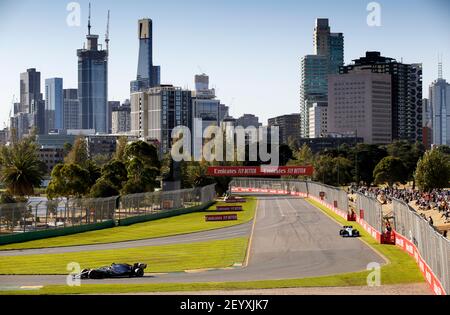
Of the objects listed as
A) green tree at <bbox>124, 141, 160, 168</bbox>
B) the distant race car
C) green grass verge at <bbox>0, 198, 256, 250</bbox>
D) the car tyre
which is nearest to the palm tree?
green grass verge at <bbox>0, 198, 256, 250</bbox>

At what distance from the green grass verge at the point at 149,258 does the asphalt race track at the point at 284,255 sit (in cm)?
215

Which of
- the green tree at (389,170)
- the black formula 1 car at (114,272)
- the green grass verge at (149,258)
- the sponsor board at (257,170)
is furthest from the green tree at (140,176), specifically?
the black formula 1 car at (114,272)

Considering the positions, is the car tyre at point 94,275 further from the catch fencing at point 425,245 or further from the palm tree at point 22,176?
the palm tree at point 22,176

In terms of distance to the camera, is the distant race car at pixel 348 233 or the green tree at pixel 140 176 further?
the green tree at pixel 140 176

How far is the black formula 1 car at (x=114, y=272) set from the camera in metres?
44.1

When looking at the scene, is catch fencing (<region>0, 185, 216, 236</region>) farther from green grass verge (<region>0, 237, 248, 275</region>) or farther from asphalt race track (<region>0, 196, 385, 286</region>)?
green grass verge (<region>0, 237, 248, 275</region>)

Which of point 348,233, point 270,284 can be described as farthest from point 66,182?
point 270,284

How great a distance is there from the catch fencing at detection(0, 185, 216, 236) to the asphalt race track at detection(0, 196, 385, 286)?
33.4 ft

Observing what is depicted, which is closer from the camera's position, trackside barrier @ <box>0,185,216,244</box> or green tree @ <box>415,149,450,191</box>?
trackside barrier @ <box>0,185,216,244</box>

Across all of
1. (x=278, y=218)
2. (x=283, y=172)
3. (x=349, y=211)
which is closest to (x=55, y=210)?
(x=278, y=218)

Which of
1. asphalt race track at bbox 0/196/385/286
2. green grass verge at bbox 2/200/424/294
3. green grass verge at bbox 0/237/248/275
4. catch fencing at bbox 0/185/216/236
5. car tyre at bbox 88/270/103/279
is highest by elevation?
catch fencing at bbox 0/185/216/236

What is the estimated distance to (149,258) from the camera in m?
56.3

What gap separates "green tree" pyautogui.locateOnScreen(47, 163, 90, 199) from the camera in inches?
4286
